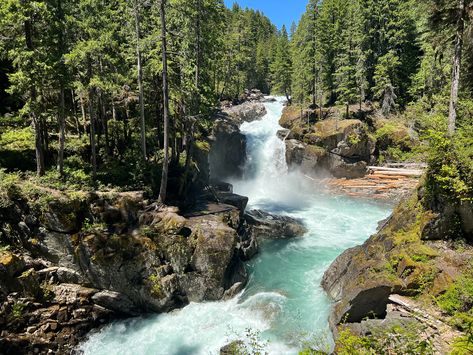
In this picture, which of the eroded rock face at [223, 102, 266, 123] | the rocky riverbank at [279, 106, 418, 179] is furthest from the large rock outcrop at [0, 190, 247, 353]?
the eroded rock face at [223, 102, 266, 123]

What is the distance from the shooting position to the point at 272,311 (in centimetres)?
1410

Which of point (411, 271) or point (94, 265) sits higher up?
point (411, 271)

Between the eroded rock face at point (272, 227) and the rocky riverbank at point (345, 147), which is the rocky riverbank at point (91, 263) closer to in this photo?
the eroded rock face at point (272, 227)

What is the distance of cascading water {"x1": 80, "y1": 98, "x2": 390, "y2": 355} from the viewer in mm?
12711

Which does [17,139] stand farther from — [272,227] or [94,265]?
[272,227]

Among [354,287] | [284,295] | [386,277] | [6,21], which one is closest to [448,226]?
[386,277]

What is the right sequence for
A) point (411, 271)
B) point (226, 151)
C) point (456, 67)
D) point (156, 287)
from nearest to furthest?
point (411, 271)
point (156, 287)
point (456, 67)
point (226, 151)

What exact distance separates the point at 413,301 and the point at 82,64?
60.6 feet

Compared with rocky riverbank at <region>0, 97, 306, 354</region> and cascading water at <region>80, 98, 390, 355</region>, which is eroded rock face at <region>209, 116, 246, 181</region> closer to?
cascading water at <region>80, 98, 390, 355</region>

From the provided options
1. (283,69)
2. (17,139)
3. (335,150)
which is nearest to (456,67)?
(335,150)

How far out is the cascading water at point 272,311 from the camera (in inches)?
500

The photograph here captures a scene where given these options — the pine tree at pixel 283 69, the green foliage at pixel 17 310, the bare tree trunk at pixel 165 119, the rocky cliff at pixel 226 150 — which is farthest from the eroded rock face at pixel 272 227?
the pine tree at pixel 283 69

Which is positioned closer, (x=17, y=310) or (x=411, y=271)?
(x=411, y=271)

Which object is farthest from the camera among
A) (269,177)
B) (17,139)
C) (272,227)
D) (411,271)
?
(269,177)
